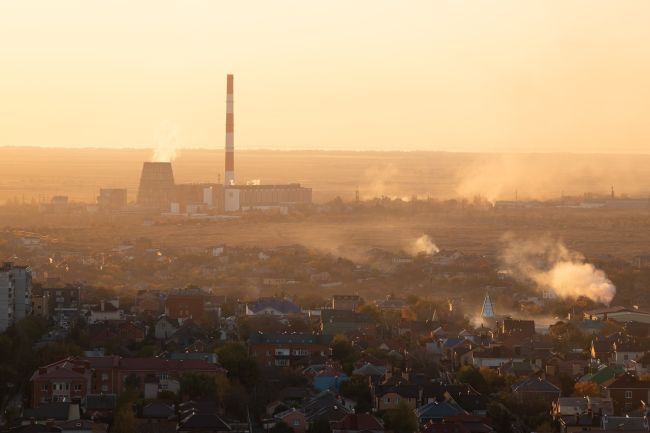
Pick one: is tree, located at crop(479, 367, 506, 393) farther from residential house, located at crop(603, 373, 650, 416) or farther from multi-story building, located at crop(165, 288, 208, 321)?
multi-story building, located at crop(165, 288, 208, 321)

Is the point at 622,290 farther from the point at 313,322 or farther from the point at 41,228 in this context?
the point at 41,228

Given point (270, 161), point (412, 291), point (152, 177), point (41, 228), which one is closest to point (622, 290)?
point (412, 291)

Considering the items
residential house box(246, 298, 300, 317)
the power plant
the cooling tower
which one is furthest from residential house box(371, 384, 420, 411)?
the cooling tower

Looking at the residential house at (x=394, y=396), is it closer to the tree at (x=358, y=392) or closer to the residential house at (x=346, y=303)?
the tree at (x=358, y=392)

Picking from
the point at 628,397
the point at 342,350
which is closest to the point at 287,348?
the point at 342,350

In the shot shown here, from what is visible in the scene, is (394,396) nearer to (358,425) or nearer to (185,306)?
(358,425)
